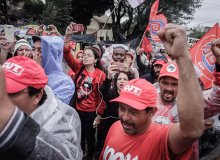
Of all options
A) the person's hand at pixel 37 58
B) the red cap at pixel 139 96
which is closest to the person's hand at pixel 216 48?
the red cap at pixel 139 96

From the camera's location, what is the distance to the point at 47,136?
83 cm

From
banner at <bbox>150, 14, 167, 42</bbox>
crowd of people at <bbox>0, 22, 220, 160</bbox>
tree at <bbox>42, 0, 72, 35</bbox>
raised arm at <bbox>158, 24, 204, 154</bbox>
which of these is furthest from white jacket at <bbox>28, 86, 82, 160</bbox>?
tree at <bbox>42, 0, 72, 35</bbox>

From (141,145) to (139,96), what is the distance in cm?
36

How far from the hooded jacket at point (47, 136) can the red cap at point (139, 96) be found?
1.45 ft

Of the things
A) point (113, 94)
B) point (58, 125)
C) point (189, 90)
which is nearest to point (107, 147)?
point (58, 125)

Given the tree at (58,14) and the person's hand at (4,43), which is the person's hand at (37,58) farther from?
the tree at (58,14)

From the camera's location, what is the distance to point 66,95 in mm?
2068

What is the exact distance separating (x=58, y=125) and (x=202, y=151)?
1890 millimetres

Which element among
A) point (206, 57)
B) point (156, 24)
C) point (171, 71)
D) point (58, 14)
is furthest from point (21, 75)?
point (58, 14)

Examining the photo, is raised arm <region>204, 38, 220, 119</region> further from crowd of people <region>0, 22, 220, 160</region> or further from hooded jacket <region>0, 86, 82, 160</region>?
hooded jacket <region>0, 86, 82, 160</region>

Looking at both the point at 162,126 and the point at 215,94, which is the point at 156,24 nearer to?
the point at 215,94

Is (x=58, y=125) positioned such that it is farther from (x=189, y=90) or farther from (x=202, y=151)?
(x=202, y=151)

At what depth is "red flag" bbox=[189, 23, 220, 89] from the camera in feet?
7.72

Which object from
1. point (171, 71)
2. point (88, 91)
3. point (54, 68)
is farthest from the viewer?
point (88, 91)
